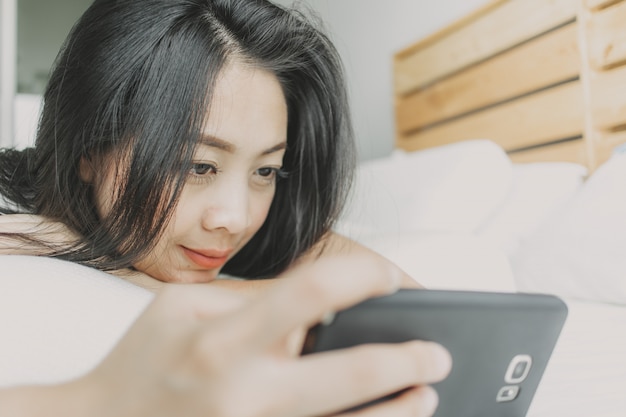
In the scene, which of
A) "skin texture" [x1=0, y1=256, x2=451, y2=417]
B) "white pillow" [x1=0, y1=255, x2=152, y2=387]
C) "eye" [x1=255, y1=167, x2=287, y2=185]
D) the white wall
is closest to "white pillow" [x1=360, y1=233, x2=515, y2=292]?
"eye" [x1=255, y1=167, x2=287, y2=185]

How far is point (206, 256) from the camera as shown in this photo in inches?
31.6

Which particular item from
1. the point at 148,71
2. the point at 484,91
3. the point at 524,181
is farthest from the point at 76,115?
the point at 484,91

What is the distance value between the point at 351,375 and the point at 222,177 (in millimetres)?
523

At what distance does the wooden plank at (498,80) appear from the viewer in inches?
59.0

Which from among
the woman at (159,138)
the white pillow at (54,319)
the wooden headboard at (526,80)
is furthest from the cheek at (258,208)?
the wooden headboard at (526,80)

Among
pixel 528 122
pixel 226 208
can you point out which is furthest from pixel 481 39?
pixel 226 208

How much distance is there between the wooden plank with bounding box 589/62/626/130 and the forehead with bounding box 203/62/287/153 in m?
0.88

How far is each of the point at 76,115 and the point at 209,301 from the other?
58 centimetres

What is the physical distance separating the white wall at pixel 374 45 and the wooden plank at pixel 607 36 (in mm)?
805

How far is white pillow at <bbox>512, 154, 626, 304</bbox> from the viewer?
0.94m

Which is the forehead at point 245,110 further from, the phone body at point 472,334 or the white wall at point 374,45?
the white wall at point 374,45

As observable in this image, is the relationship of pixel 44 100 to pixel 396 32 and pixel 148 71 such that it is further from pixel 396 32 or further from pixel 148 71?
pixel 396 32

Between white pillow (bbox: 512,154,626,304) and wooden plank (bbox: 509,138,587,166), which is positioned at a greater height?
wooden plank (bbox: 509,138,587,166)

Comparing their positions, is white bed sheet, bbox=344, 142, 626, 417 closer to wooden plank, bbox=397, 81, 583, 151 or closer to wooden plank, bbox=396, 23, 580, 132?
wooden plank, bbox=397, 81, 583, 151
